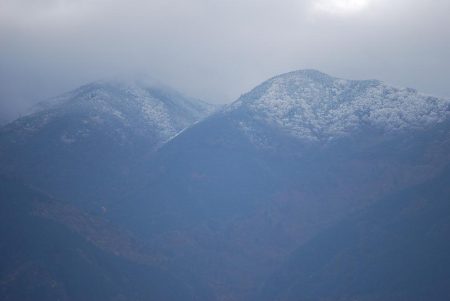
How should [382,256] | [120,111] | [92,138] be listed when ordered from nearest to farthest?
1. [382,256]
2. [92,138]
3. [120,111]

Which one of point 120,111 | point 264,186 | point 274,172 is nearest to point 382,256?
point 264,186

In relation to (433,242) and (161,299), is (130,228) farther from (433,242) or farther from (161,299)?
(433,242)

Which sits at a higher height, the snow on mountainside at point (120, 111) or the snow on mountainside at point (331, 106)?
the snow on mountainside at point (331, 106)

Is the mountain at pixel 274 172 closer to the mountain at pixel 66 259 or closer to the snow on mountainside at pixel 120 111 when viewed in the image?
the mountain at pixel 66 259

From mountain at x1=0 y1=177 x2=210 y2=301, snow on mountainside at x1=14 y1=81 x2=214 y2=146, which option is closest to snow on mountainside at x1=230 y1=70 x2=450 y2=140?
snow on mountainside at x1=14 y1=81 x2=214 y2=146

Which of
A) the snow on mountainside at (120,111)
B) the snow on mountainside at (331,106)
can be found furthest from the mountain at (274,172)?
the snow on mountainside at (120,111)

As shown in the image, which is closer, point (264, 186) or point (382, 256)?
point (382, 256)

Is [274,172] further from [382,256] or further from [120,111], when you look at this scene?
[120,111]

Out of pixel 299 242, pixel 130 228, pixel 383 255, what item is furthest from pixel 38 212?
pixel 383 255
